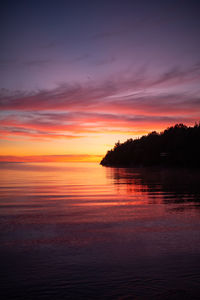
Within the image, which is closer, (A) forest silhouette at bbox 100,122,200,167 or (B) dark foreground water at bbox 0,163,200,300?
(B) dark foreground water at bbox 0,163,200,300

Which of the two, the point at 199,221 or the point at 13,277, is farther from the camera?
the point at 199,221

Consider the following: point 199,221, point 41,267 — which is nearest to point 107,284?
point 41,267

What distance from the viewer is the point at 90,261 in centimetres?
647

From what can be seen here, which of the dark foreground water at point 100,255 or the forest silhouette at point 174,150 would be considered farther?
the forest silhouette at point 174,150

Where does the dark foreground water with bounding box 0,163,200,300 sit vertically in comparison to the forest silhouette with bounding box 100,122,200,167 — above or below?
below

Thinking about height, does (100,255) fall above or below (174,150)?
below

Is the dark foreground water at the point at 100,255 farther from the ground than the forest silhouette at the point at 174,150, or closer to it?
closer to it

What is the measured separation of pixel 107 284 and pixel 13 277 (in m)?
2.08

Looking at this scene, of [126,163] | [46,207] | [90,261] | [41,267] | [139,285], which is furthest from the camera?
[126,163]

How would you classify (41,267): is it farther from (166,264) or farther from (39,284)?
(166,264)

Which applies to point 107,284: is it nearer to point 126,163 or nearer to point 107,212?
point 107,212

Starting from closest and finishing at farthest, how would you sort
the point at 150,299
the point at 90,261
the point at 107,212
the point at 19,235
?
the point at 150,299
the point at 90,261
the point at 19,235
the point at 107,212

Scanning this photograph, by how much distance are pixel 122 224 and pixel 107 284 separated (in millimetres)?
5177

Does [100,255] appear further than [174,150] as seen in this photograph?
No
